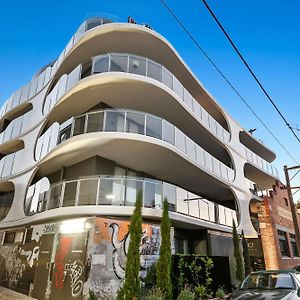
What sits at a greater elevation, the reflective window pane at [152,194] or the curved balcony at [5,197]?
the curved balcony at [5,197]

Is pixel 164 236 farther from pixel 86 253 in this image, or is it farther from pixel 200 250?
pixel 200 250

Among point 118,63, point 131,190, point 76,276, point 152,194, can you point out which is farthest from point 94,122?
point 76,276

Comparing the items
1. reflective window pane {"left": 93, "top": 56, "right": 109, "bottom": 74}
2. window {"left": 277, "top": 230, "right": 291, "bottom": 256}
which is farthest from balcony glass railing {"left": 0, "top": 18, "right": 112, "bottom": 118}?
window {"left": 277, "top": 230, "right": 291, "bottom": 256}

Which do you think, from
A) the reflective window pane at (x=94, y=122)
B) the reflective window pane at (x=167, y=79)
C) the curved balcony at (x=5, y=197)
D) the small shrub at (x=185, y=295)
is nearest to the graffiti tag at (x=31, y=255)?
the curved balcony at (x=5, y=197)

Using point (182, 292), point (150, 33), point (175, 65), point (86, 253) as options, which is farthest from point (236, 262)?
point (150, 33)

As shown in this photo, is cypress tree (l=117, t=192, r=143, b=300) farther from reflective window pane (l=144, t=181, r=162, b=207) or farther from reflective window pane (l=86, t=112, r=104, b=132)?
reflective window pane (l=86, t=112, r=104, b=132)

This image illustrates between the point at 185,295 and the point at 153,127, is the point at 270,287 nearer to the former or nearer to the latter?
the point at 185,295

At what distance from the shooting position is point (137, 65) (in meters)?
12.7

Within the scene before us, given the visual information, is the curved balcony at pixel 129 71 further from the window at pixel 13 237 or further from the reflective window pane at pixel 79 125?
the window at pixel 13 237

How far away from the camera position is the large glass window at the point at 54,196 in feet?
36.8

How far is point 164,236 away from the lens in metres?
9.47

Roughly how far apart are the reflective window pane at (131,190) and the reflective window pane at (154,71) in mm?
5510

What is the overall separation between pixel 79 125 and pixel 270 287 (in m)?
9.28

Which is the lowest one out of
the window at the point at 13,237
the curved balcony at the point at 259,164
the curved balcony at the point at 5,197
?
the window at the point at 13,237
